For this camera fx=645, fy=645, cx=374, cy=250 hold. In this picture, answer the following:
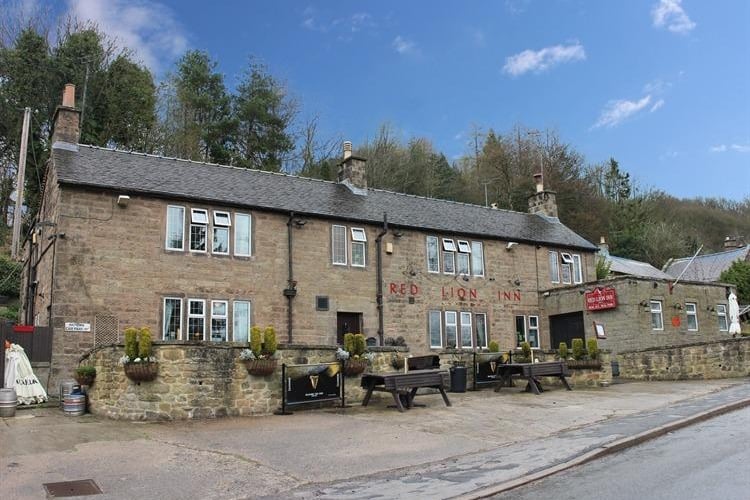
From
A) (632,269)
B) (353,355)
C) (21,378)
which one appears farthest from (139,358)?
(632,269)

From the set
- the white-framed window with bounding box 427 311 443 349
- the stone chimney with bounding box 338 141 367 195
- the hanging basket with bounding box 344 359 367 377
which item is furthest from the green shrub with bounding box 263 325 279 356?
the stone chimney with bounding box 338 141 367 195

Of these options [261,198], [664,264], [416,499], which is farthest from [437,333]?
[664,264]

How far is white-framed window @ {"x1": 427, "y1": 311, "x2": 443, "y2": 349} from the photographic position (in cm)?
2550

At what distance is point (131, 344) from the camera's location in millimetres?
13312

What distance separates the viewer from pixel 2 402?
1412 centimetres

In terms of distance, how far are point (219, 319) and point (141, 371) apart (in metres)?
7.56

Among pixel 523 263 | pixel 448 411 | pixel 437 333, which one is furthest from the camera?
pixel 523 263

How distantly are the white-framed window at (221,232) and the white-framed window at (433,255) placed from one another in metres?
8.42

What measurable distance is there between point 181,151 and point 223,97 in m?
5.53

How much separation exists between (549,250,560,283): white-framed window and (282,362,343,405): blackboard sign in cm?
1665

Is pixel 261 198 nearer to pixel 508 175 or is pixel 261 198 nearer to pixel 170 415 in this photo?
pixel 170 415

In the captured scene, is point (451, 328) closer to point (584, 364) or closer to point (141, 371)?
point (584, 364)

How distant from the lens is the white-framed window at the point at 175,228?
2038 centimetres

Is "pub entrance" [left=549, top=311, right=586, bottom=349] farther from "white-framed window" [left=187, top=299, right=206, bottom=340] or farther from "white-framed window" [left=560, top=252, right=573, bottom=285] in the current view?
"white-framed window" [left=187, top=299, right=206, bottom=340]
